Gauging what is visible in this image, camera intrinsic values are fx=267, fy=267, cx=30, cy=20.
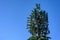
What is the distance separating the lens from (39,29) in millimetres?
58625

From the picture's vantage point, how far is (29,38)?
59.1 m

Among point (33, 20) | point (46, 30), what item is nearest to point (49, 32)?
point (46, 30)

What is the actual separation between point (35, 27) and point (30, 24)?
1.90 metres

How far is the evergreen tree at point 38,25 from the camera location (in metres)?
58.3

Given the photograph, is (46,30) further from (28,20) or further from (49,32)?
(28,20)

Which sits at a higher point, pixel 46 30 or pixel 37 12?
pixel 37 12

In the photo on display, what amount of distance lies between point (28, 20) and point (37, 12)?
2782mm

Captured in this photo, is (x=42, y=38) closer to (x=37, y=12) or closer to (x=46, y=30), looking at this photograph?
(x=46, y=30)

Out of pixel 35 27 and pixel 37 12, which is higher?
pixel 37 12

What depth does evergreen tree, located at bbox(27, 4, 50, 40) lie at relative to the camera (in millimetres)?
58312

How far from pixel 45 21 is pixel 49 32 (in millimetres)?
2694

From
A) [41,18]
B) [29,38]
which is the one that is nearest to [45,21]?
[41,18]

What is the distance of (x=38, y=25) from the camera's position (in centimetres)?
5900

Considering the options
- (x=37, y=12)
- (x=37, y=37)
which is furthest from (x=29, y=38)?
(x=37, y=12)
